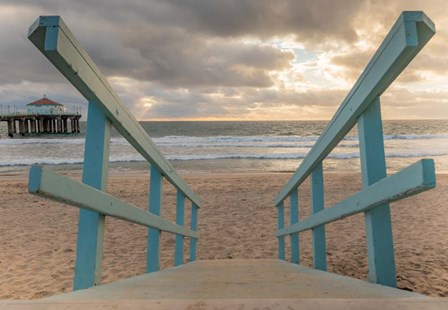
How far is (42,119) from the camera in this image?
5088 centimetres

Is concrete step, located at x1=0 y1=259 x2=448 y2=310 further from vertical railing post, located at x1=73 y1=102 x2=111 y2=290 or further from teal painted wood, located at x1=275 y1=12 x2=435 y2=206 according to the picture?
teal painted wood, located at x1=275 y1=12 x2=435 y2=206

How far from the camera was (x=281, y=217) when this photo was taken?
4.48 metres

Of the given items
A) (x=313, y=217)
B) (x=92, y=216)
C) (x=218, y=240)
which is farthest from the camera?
(x=218, y=240)

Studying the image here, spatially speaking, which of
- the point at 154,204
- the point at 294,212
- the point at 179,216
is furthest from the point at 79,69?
the point at 294,212

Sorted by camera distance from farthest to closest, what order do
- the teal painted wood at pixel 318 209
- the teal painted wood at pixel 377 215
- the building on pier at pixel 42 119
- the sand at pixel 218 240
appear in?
the building on pier at pixel 42 119, the sand at pixel 218 240, the teal painted wood at pixel 318 209, the teal painted wood at pixel 377 215

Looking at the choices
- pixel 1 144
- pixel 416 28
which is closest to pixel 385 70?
pixel 416 28

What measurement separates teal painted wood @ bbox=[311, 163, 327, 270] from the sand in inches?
79.6

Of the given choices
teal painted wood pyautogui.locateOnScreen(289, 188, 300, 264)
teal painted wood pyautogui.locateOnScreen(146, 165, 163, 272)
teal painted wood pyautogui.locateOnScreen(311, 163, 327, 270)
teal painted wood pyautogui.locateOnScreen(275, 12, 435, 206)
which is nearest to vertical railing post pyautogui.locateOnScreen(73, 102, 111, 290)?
teal painted wood pyautogui.locateOnScreen(146, 165, 163, 272)

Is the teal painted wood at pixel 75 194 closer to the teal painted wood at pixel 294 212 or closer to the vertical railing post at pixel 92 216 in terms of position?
the vertical railing post at pixel 92 216

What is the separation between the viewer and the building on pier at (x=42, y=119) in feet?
157

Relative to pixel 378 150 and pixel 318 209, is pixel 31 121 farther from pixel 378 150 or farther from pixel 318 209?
pixel 378 150

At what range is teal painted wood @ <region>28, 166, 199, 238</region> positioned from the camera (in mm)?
948

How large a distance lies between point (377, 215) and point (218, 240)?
5.06 metres

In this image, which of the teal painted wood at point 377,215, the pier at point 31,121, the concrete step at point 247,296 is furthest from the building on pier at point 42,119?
the teal painted wood at point 377,215
